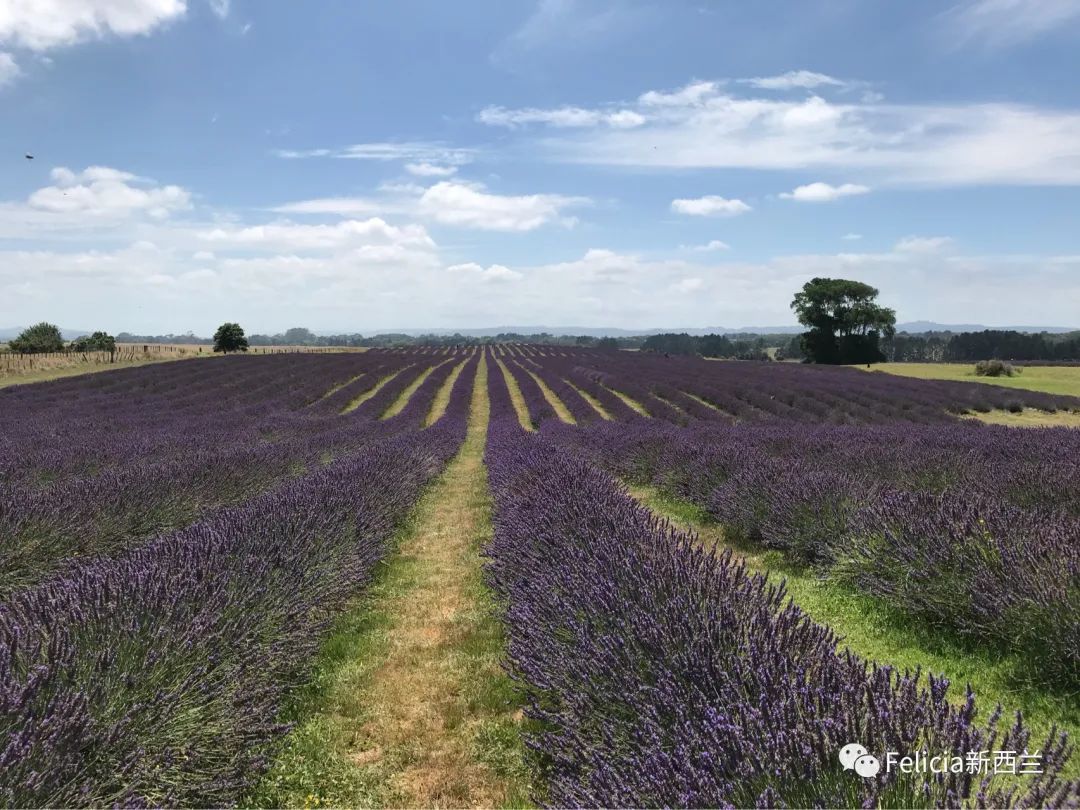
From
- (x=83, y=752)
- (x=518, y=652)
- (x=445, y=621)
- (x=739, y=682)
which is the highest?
(x=739, y=682)

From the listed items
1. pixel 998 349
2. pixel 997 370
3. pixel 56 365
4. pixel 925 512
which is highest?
pixel 998 349

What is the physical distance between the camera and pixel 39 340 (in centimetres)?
6056

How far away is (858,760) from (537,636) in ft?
5.60

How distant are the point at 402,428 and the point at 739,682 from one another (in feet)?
42.3

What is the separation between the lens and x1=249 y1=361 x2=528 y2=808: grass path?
8.60 ft

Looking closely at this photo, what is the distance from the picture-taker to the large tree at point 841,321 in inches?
2081

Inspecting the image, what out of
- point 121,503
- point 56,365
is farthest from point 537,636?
point 56,365

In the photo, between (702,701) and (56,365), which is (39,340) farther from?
(702,701)

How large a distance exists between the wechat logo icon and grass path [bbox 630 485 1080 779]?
116 centimetres

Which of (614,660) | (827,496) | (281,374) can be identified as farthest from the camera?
(281,374)

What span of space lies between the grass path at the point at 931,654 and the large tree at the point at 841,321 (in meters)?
53.4

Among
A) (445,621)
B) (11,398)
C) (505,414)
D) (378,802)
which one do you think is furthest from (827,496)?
(11,398)

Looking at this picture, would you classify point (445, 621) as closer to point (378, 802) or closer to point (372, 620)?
point (372, 620)

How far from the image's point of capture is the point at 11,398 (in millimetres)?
Result: 19688
